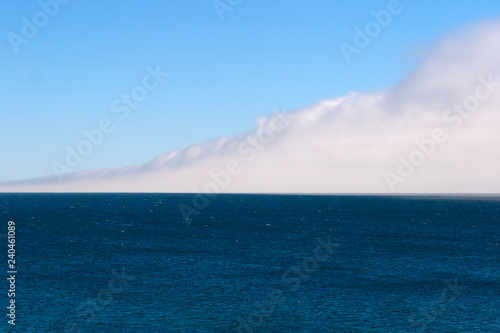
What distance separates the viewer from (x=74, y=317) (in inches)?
1939

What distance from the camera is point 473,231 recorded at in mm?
135375

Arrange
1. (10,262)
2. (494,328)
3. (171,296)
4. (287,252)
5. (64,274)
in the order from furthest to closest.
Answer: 1. (287,252)
2. (10,262)
3. (64,274)
4. (171,296)
5. (494,328)

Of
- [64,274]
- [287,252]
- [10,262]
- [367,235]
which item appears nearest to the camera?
[64,274]

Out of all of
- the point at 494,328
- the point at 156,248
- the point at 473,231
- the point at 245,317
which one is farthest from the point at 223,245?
the point at 473,231

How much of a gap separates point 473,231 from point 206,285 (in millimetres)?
106359

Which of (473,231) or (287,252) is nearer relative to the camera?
(287,252)

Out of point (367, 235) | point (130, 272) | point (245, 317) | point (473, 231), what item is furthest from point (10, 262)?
point (473, 231)

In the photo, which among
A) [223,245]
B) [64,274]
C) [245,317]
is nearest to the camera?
[245,317]

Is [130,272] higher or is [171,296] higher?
[130,272]

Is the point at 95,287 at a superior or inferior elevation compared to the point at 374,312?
superior

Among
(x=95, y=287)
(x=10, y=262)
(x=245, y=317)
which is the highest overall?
(x=10, y=262)

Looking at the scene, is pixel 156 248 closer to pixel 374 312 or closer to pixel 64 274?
pixel 64 274

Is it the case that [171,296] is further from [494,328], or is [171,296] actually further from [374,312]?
[494,328]

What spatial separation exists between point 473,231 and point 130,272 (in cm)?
11171
